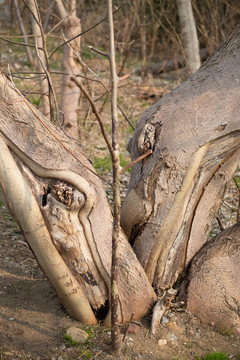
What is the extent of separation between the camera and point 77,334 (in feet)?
8.74

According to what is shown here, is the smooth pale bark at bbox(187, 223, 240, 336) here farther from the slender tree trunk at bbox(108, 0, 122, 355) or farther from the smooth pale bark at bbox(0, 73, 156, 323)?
the slender tree trunk at bbox(108, 0, 122, 355)

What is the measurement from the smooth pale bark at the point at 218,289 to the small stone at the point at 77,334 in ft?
2.41

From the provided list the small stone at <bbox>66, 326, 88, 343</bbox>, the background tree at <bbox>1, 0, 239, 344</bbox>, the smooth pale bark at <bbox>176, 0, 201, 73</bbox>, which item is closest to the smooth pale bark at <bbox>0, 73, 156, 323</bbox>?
the background tree at <bbox>1, 0, 239, 344</bbox>

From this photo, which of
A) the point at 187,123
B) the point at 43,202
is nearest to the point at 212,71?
the point at 187,123

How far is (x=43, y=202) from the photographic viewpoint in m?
2.57

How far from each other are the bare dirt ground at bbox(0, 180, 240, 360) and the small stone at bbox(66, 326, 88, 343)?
35mm

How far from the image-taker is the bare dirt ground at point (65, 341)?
2588 millimetres

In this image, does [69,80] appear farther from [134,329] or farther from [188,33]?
[134,329]

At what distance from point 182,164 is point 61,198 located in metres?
0.79

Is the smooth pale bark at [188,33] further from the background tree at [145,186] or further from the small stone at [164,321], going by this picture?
the small stone at [164,321]

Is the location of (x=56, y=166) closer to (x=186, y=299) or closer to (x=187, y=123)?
(x=187, y=123)

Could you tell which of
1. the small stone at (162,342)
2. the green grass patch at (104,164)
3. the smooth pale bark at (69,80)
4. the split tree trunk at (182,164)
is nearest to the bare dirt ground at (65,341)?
the small stone at (162,342)

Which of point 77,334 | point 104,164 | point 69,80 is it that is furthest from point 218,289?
point 69,80

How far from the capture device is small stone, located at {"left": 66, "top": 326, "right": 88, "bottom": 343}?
264cm
